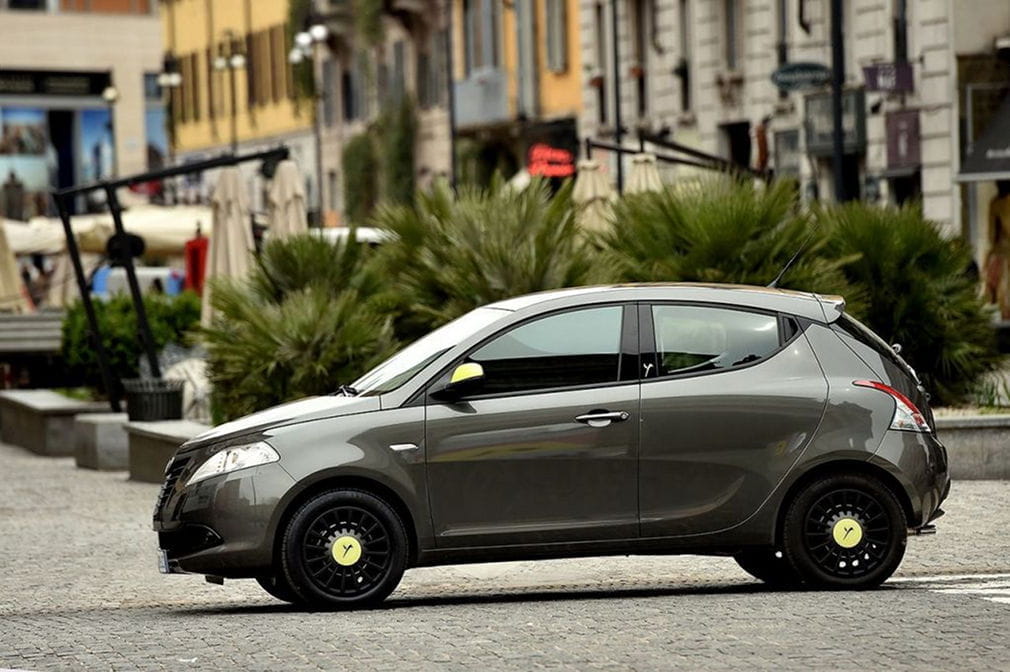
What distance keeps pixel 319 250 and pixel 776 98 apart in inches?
934

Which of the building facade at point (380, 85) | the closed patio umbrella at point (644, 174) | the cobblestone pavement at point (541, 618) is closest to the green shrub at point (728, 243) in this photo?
the cobblestone pavement at point (541, 618)

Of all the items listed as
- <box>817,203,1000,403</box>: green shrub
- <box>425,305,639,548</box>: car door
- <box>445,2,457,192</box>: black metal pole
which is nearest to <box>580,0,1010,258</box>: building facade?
<box>445,2,457,192</box>: black metal pole

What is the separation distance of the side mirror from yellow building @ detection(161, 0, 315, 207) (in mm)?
60485

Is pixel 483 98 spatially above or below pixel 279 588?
above

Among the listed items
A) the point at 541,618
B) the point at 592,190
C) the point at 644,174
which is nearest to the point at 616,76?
the point at 592,190

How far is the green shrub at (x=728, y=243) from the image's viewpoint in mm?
19484

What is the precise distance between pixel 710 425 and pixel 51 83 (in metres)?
69.6

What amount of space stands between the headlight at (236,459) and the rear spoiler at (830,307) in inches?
110

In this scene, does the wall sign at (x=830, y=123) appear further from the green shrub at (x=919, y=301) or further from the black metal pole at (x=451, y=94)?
the green shrub at (x=919, y=301)

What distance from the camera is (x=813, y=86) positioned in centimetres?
3847

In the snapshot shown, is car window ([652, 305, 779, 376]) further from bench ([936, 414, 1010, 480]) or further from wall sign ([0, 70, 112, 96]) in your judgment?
wall sign ([0, 70, 112, 96])

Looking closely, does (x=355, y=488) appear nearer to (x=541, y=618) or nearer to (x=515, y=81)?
(x=541, y=618)

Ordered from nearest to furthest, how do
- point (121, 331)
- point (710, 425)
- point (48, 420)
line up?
1. point (710, 425)
2. point (121, 331)
3. point (48, 420)

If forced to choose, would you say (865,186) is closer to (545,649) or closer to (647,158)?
(647,158)
